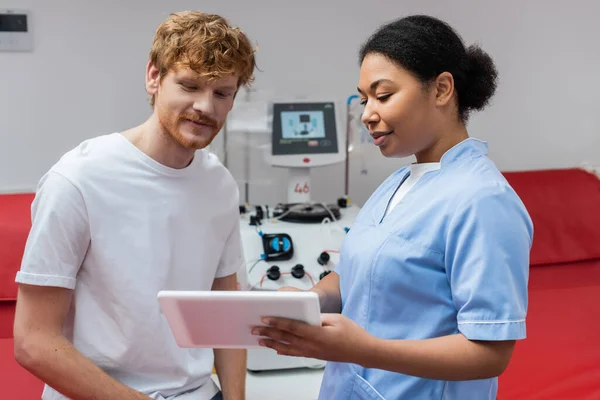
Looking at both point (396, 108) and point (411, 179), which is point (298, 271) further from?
point (396, 108)

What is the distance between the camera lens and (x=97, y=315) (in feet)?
4.15

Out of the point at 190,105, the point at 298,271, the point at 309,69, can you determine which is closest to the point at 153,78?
the point at 190,105

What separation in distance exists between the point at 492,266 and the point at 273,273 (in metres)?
1.04

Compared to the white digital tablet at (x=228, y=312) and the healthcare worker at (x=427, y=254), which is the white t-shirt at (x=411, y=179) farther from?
the white digital tablet at (x=228, y=312)

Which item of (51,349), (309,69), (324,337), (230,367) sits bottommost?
(230,367)

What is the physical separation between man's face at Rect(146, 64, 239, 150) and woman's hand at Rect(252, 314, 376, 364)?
45 centimetres

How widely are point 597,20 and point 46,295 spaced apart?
8.81 ft

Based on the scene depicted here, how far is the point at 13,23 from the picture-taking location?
2.28m

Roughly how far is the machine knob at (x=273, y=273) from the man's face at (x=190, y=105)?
75 centimetres

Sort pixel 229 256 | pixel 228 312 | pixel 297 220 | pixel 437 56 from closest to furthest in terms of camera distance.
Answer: pixel 228 312
pixel 437 56
pixel 229 256
pixel 297 220

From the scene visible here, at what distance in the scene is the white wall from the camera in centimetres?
235

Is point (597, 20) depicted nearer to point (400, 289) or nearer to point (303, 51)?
point (303, 51)

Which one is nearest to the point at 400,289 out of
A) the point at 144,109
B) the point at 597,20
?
the point at 144,109

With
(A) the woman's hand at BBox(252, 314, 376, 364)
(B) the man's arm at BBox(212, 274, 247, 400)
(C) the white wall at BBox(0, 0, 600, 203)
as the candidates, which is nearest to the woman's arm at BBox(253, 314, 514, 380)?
(A) the woman's hand at BBox(252, 314, 376, 364)
